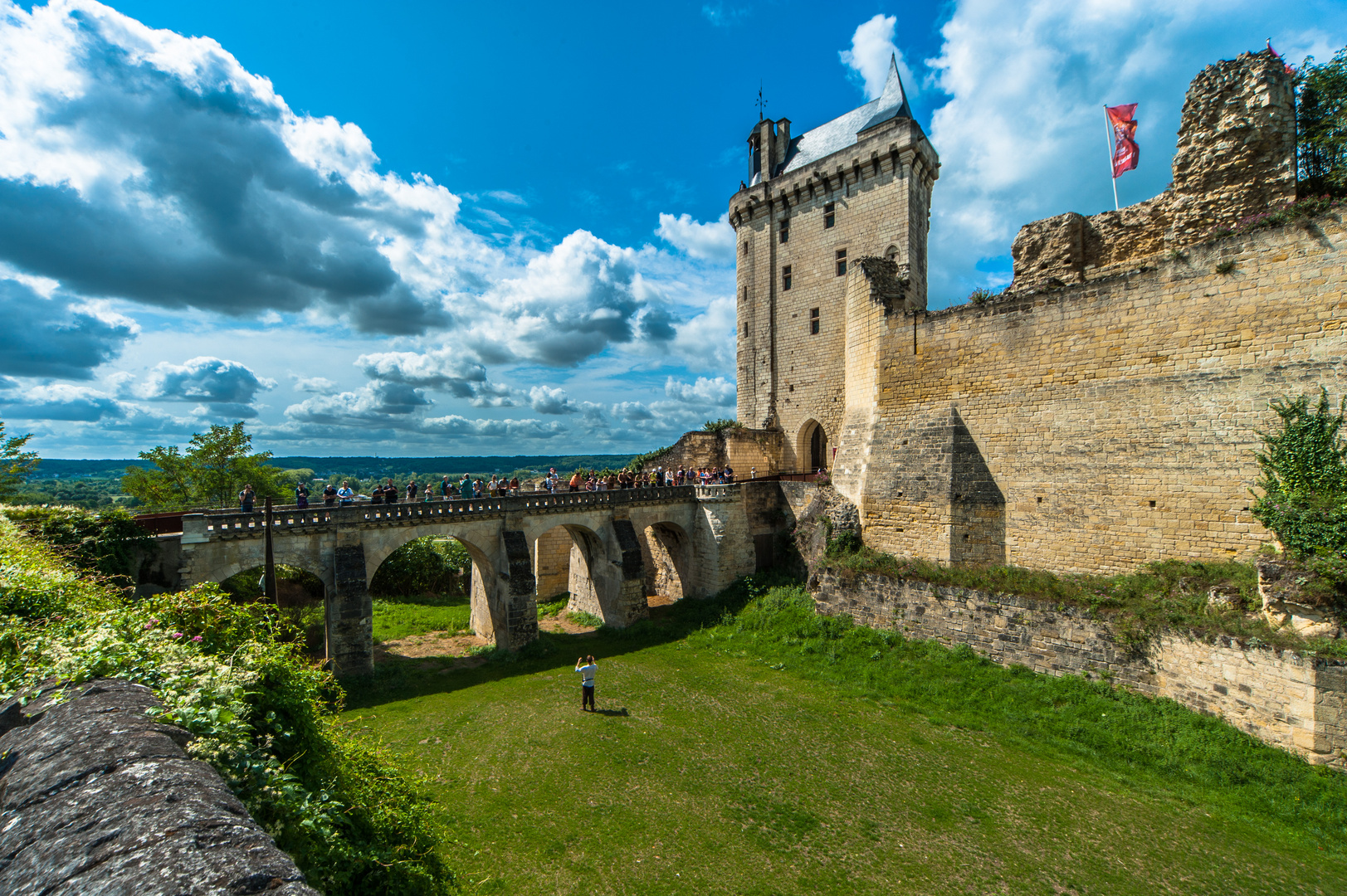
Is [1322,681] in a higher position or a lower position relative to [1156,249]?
lower

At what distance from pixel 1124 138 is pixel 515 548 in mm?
24875

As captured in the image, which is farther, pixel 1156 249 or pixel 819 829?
pixel 1156 249

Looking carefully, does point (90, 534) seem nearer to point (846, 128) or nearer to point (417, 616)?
point (417, 616)

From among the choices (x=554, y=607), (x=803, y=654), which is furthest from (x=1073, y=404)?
(x=554, y=607)

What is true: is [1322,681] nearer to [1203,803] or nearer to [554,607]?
[1203,803]

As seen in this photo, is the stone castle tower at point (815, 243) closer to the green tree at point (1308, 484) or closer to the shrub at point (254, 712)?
the green tree at point (1308, 484)

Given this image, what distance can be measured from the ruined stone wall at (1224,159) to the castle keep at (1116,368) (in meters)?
0.04

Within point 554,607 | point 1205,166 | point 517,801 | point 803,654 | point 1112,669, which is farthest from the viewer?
point 554,607

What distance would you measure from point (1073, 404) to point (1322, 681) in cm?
775

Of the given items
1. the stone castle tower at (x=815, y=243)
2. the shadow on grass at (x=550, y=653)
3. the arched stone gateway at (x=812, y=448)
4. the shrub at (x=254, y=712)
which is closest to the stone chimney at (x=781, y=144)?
the stone castle tower at (x=815, y=243)

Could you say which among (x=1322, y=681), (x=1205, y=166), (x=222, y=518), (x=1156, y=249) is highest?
(x=1205, y=166)

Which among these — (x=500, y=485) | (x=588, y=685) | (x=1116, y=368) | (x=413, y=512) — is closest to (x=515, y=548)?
(x=413, y=512)

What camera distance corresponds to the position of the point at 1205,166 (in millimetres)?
14398

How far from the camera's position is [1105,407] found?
48.6 feet
